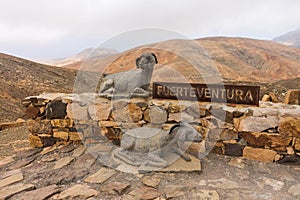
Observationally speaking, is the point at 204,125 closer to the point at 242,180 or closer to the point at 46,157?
the point at 242,180

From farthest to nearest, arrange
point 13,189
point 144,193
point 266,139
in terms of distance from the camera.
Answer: point 266,139 → point 13,189 → point 144,193

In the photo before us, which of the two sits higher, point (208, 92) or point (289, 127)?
point (208, 92)

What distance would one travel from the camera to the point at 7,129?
5086 millimetres

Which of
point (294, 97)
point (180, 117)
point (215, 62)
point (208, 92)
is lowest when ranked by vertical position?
point (215, 62)

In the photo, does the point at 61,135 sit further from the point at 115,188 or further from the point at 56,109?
the point at 115,188

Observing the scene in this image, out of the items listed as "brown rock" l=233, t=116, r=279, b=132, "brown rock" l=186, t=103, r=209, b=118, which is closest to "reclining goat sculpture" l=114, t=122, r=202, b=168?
"brown rock" l=186, t=103, r=209, b=118

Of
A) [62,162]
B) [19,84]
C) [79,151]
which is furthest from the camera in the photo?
[19,84]

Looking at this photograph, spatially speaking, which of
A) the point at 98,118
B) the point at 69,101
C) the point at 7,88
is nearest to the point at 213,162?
the point at 98,118

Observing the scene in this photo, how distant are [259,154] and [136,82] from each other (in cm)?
186

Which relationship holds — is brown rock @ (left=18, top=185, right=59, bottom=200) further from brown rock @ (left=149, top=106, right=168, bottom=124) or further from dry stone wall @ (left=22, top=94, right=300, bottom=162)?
brown rock @ (left=149, top=106, right=168, bottom=124)

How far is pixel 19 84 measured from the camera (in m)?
9.93

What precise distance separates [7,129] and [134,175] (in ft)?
12.7

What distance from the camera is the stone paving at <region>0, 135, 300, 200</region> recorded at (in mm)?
2215

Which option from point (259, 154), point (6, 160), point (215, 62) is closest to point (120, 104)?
point (6, 160)
